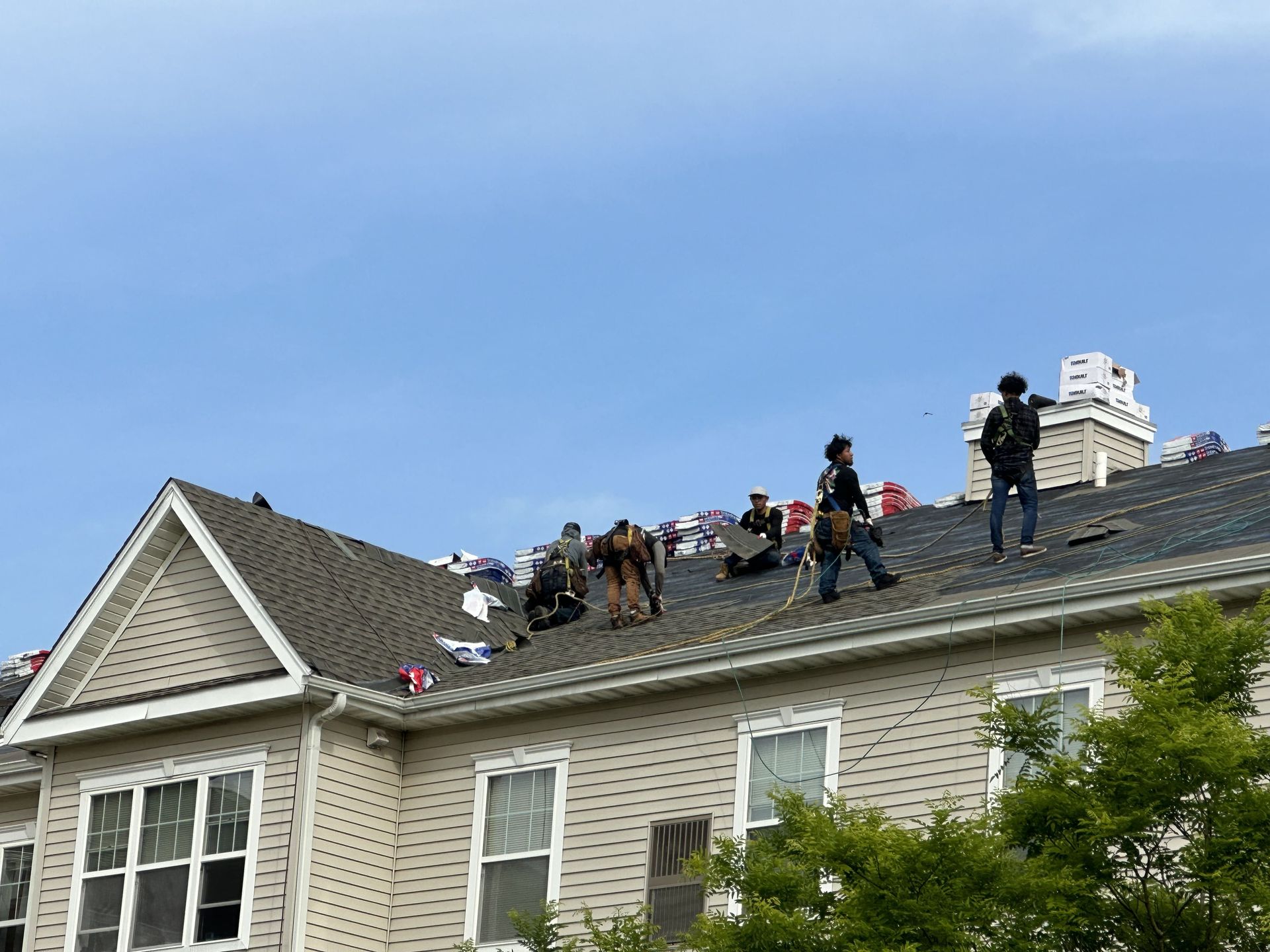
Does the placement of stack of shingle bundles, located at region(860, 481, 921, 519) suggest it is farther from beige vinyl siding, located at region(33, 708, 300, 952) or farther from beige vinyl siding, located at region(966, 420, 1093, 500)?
beige vinyl siding, located at region(33, 708, 300, 952)

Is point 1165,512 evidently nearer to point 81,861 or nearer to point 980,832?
point 980,832

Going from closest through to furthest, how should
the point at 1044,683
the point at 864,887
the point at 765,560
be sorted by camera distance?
the point at 864,887 → the point at 1044,683 → the point at 765,560

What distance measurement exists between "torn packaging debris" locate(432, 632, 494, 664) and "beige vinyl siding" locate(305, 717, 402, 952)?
1.73 meters

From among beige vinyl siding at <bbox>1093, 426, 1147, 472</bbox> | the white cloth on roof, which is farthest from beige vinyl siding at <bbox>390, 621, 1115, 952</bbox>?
beige vinyl siding at <bbox>1093, 426, 1147, 472</bbox>

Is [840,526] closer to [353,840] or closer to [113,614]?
[353,840]

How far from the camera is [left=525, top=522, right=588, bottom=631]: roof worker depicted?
26.2 meters

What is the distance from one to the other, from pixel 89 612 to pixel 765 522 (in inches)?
304

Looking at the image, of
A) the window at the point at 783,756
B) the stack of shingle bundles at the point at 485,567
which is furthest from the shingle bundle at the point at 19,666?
the window at the point at 783,756

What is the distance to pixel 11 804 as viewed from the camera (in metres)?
25.8

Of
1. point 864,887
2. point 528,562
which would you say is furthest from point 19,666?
point 864,887

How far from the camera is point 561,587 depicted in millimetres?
26172

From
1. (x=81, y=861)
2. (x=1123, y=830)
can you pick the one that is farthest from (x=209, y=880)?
(x=1123, y=830)

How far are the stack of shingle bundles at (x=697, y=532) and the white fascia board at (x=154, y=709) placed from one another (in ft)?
31.5

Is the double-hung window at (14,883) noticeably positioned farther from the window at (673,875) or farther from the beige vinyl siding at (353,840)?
the window at (673,875)
